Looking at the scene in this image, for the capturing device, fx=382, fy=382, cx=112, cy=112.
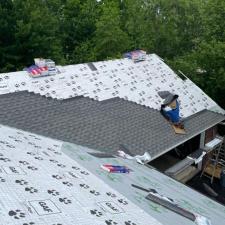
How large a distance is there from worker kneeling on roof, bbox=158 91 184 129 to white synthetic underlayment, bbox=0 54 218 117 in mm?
412

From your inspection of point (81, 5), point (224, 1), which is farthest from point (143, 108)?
point (81, 5)

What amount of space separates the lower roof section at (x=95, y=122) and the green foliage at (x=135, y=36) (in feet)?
24.1

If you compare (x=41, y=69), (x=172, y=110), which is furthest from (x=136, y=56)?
(x=41, y=69)

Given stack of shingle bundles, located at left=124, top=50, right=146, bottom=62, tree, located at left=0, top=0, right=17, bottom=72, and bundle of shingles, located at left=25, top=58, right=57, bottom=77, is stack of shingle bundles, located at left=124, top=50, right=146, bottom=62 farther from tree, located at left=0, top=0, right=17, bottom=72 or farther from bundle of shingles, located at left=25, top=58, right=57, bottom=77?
tree, located at left=0, top=0, right=17, bottom=72

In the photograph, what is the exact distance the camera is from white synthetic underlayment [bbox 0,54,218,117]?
49.3 feet

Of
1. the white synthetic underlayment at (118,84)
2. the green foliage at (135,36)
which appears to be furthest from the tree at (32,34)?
the white synthetic underlayment at (118,84)

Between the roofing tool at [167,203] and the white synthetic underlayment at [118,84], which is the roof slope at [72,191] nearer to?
the roofing tool at [167,203]

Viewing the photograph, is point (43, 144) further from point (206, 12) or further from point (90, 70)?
point (206, 12)

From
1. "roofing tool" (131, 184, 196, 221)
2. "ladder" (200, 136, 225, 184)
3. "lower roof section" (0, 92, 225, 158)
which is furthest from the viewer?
"ladder" (200, 136, 225, 184)

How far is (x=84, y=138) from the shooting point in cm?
1335

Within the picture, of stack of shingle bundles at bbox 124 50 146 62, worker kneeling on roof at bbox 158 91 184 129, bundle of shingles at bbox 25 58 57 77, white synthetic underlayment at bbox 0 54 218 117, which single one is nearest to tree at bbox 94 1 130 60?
stack of shingle bundles at bbox 124 50 146 62

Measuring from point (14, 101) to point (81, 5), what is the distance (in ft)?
75.5

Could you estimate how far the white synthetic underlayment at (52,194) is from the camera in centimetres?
600

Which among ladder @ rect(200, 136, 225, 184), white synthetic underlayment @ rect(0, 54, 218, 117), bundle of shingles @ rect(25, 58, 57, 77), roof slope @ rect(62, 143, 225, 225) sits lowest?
ladder @ rect(200, 136, 225, 184)
